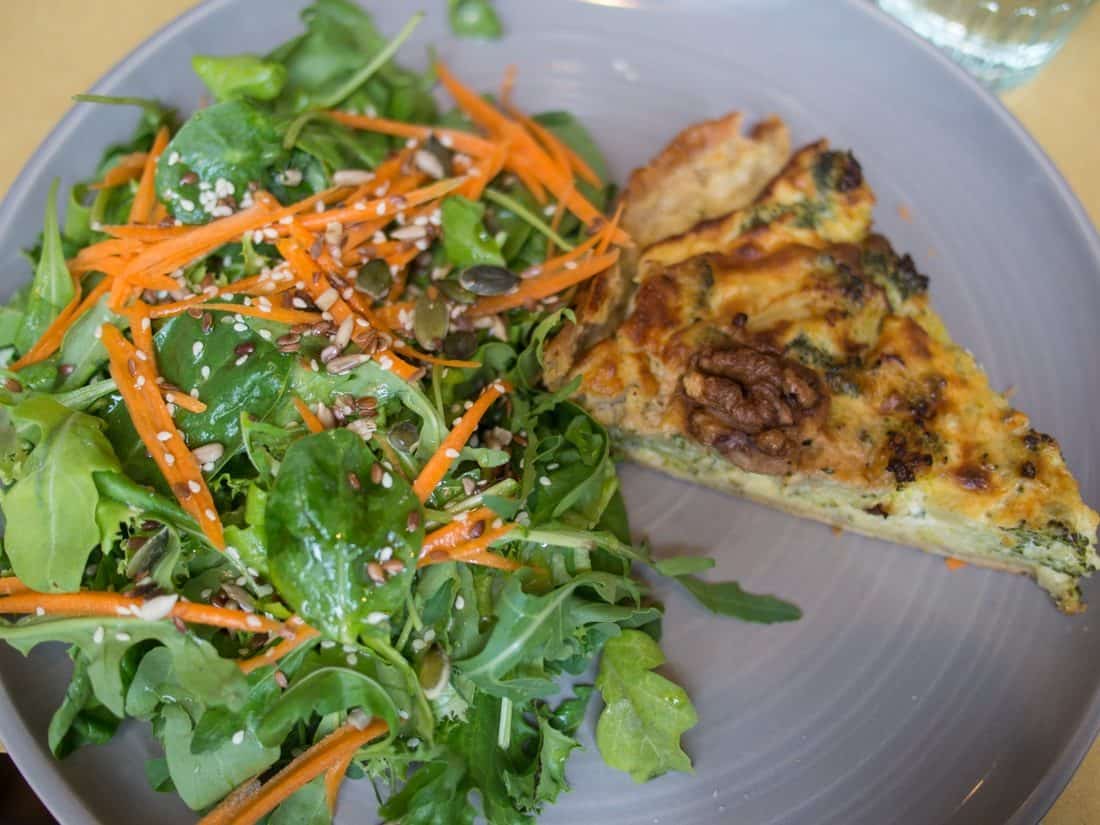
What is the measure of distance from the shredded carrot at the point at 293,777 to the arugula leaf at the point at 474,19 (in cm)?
255

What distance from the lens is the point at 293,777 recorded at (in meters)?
2.29

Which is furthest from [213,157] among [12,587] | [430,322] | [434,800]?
[434,800]

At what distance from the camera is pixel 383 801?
246 cm

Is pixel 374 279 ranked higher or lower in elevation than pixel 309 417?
higher

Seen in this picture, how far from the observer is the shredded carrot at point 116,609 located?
228 centimetres

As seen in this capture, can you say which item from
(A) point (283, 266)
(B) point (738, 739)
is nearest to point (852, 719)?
(B) point (738, 739)

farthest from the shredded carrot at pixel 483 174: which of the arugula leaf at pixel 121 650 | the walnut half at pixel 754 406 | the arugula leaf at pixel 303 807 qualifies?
the arugula leaf at pixel 303 807

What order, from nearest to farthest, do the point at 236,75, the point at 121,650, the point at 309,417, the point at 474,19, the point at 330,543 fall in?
the point at 330,543 < the point at 121,650 < the point at 309,417 < the point at 236,75 < the point at 474,19

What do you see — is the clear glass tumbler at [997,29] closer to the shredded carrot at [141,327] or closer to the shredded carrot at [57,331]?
the shredded carrot at [141,327]

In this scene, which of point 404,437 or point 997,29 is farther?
point 997,29

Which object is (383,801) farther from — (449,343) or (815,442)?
(815,442)

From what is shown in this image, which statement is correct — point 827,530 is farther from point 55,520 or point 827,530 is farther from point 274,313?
point 55,520

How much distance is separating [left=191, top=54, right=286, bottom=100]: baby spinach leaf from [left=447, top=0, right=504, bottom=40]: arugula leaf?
73 centimetres

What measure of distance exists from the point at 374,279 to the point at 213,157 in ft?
2.35
